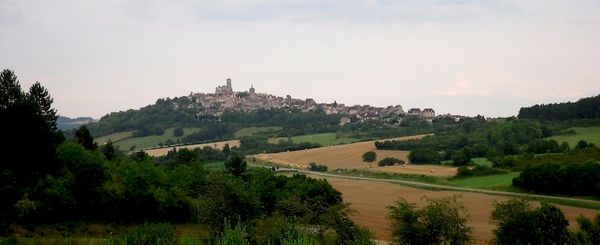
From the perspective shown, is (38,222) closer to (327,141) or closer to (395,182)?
(395,182)

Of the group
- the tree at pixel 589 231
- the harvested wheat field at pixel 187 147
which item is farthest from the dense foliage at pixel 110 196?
the harvested wheat field at pixel 187 147

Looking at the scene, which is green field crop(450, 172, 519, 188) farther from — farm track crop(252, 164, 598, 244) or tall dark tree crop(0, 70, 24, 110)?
tall dark tree crop(0, 70, 24, 110)

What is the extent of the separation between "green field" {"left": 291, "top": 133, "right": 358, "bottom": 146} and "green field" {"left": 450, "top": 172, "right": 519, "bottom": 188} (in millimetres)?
56314

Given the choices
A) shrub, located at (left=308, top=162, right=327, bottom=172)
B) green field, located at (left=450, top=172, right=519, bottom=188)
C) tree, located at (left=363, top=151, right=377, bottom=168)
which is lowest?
green field, located at (left=450, top=172, right=519, bottom=188)

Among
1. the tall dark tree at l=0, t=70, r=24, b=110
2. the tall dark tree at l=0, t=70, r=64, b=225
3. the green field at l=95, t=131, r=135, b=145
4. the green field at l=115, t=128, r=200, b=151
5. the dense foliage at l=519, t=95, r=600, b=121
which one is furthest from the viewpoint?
the green field at l=95, t=131, r=135, b=145

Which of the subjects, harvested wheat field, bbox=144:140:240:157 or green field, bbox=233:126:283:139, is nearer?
harvested wheat field, bbox=144:140:240:157

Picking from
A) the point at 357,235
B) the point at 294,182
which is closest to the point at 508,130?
the point at 294,182

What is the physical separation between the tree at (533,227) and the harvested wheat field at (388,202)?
13.4 ft

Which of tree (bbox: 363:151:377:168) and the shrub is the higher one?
tree (bbox: 363:151:377:168)

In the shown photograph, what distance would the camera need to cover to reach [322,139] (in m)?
138

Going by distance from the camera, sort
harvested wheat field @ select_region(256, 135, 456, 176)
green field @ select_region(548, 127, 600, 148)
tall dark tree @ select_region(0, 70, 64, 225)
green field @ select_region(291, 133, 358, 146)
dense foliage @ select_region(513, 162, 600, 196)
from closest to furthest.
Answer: tall dark tree @ select_region(0, 70, 64, 225) < dense foliage @ select_region(513, 162, 600, 196) < green field @ select_region(548, 127, 600, 148) < harvested wheat field @ select_region(256, 135, 456, 176) < green field @ select_region(291, 133, 358, 146)

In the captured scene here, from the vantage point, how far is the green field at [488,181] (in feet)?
224

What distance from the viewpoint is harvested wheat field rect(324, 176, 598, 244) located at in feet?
149

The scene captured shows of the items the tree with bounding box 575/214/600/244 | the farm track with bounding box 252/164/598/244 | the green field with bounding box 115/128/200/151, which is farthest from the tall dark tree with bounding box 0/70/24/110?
the green field with bounding box 115/128/200/151
